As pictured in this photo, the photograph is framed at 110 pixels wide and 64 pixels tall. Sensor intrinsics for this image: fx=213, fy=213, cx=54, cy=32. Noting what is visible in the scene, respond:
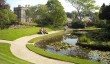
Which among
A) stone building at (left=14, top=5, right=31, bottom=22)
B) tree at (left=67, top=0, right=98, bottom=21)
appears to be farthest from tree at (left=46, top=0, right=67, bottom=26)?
stone building at (left=14, top=5, right=31, bottom=22)

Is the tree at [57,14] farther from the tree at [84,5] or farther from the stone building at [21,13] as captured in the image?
the stone building at [21,13]

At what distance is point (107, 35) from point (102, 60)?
14861mm

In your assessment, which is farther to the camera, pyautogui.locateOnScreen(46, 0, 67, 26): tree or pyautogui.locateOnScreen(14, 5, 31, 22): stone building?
pyautogui.locateOnScreen(14, 5, 31, 22): stone building

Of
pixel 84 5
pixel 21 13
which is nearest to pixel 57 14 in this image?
pixel 84 5

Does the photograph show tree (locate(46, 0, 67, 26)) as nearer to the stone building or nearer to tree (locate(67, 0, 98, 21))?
tree (locate(67, 0, 98, 21))

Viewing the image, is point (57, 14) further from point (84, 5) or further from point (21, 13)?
point (21, 13)

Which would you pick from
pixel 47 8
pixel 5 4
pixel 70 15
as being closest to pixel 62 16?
pixel 47 8

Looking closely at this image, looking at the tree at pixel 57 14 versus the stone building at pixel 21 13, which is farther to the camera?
the stone building at pixel 21 13

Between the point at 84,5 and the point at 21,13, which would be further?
the point at 21,13

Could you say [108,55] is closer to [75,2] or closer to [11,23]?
[11,23]

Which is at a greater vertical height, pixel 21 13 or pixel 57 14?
pixel 57 14

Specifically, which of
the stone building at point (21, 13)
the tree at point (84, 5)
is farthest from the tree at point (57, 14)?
the stone building at point (21, 13)

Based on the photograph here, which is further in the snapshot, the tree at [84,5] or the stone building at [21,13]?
the stone building at [21,13]

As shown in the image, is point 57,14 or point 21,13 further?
point 21,13
